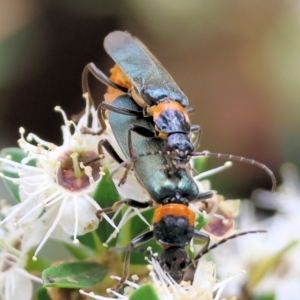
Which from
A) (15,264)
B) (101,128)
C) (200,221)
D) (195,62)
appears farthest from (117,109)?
(195,62)

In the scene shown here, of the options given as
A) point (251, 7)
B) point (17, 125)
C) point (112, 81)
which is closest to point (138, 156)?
point (112, 81)

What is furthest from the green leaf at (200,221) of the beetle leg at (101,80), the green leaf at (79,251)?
the beetle leg at (101,80)

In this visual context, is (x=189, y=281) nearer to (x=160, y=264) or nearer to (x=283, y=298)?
(x=160, y=264)

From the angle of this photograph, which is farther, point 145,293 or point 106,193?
point 106,193

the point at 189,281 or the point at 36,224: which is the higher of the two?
the point at 36,224

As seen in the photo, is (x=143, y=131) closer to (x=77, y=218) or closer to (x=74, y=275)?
(x=77, y=218)

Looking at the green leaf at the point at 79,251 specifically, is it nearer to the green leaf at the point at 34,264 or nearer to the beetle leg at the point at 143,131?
the green leaf at the point at 34,264

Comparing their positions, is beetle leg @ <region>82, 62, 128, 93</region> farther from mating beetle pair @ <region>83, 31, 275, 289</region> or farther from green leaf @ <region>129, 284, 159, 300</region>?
green leaf @ <region>129, 284, 159, 300</region>
